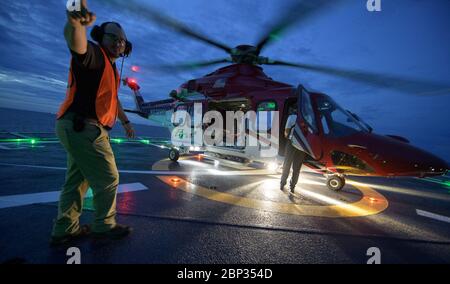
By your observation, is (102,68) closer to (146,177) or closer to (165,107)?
(146,177)

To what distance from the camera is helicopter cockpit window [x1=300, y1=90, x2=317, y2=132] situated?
4979 millimetres

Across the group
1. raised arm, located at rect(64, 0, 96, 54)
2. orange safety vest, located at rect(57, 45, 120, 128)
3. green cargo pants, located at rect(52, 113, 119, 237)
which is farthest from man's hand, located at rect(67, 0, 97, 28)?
green cargo pants, located at rect(52, 113, 119, 237)

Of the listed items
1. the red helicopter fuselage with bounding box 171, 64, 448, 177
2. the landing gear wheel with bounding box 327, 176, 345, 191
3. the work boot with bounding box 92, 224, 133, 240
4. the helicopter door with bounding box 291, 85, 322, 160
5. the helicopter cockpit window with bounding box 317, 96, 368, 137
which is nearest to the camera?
the work boot with bounding box 92, 224, 133, 240

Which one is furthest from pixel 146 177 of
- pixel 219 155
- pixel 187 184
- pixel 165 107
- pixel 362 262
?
pixel 165 107

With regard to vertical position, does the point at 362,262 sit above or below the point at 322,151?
below

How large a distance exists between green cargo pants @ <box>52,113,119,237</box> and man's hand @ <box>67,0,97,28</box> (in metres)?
0.94

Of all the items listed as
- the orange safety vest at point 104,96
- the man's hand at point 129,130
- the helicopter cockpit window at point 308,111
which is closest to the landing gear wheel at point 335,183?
the helicopter cockpit window at point 308,111

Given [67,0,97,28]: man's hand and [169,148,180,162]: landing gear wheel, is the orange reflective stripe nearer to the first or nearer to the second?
[67,0,97,28]: man's hand

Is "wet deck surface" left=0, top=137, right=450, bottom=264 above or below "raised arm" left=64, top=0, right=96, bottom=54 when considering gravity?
below

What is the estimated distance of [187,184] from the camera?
16.4 feet

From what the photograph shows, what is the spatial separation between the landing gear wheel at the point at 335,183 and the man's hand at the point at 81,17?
5.62 m

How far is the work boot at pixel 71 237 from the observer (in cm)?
215
